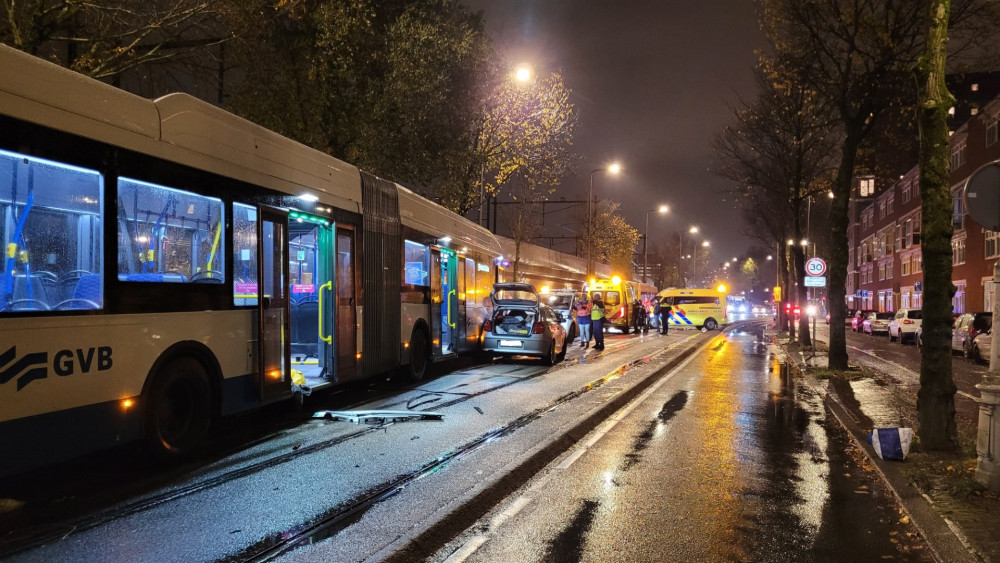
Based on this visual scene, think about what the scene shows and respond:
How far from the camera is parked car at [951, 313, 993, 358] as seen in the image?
2102 cm

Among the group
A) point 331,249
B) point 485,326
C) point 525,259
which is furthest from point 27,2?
point 525,259

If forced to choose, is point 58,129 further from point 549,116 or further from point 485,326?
point 549,116

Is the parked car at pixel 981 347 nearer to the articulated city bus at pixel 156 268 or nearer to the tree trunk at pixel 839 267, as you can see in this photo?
the tree trunk at pixel 839 267

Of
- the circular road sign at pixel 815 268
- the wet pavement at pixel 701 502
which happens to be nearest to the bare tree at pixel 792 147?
the circular road sign at pixel 815 268

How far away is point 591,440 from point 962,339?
2004 centimetres

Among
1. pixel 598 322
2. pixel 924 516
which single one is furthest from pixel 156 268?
pixel 598 322

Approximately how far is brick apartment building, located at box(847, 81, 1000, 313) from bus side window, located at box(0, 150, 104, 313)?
12102mm

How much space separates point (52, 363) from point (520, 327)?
12024 millimetres

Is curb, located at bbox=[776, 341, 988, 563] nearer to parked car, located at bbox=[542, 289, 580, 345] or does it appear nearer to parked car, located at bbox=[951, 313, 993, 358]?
parked car, located at bbox=[951, 313, 993, 358]

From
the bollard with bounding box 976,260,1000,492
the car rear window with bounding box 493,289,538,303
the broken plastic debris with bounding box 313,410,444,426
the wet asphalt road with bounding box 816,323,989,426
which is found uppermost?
the car rear window with bounding box 493,289,538,303

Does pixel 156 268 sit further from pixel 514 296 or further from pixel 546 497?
pixel 514 296

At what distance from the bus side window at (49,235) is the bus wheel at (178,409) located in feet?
3.52

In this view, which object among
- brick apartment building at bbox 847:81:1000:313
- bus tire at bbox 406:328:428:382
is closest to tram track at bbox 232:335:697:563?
bus tire at bbox 406:328:428:382

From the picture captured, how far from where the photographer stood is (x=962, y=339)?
877 inches
